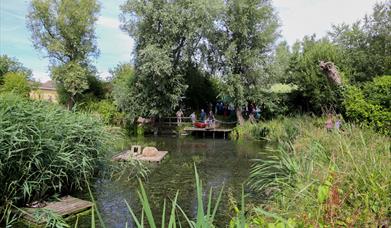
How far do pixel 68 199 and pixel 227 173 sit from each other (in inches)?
215

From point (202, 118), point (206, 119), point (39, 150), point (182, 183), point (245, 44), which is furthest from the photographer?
point (202, 118)

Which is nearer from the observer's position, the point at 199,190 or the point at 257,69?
the point at 199,190

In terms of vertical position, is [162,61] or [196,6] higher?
[196,6]

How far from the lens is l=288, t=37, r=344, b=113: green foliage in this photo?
2206 cm

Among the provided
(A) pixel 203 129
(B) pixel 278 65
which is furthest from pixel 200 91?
(B) pixel 278 65

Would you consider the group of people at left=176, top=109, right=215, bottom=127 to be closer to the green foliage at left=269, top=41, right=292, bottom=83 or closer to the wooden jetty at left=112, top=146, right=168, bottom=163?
the green foliage at left=269, top=41, right=292, bottom=83

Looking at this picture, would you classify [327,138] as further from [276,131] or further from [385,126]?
[276,131]

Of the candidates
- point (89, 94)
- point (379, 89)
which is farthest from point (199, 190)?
point (89, 94)

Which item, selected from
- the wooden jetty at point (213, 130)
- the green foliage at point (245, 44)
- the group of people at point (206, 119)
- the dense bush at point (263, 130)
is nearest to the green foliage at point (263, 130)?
the dense bush at point (263, 130)

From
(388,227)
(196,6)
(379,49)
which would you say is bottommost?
(388,227)

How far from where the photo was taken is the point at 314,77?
74.5 ft

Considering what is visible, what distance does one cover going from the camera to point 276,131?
756 inches

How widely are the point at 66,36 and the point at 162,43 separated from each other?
13771mm

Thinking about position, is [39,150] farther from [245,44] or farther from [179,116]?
[179,116]
